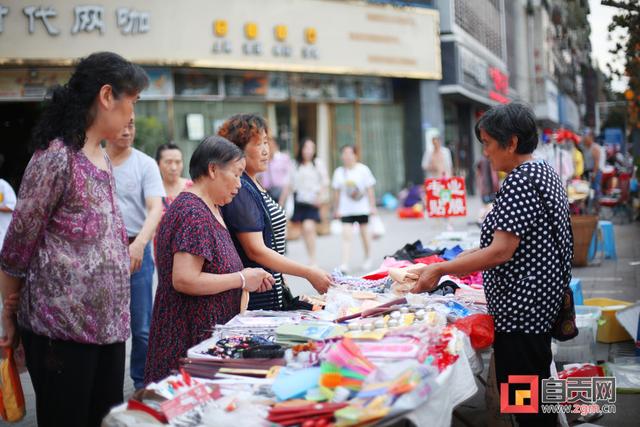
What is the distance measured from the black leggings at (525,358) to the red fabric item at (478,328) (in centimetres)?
7

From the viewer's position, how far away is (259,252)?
161 inches

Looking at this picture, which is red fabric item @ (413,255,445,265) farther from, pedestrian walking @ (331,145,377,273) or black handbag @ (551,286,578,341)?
pedestrian walking @ (331,145,377,273)

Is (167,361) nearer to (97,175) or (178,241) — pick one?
(178,241)

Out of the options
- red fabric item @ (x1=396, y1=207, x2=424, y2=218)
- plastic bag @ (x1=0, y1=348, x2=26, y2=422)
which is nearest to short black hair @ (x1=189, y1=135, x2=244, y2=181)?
plastic bag @ (x1=0, y1=348, x2=26, y2=422)

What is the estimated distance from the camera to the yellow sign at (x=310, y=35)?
1834cm

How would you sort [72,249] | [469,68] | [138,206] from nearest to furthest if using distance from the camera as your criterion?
[72,249] < [138,206] < [469,68]

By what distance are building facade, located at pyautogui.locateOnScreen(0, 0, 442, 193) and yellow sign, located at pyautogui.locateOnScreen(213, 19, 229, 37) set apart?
32 mm

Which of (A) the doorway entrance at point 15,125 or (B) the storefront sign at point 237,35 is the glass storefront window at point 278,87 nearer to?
(B) the storefront sign at point 237,35

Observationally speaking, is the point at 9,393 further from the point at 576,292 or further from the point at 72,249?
the point at 576,292

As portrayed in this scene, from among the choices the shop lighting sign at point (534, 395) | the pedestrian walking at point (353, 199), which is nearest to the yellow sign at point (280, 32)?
the pedestrian walking at point (353, 199)

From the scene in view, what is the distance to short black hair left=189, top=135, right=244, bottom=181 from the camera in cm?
364

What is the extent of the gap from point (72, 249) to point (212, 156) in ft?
3.05

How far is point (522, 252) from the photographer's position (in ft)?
11.6

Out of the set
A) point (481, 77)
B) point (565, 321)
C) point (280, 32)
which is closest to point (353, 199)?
point (565, 321)
